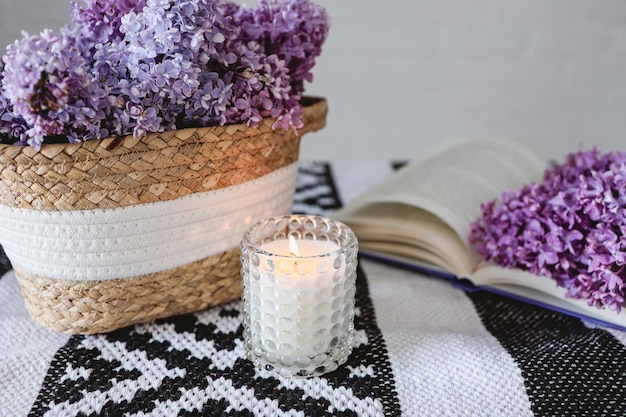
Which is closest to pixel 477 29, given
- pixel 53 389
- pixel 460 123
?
pixel 460 123

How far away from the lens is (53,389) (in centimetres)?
58

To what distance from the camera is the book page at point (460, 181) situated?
0.84 m

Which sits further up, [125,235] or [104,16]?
[104,16]

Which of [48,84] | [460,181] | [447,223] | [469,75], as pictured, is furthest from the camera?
[469,75]

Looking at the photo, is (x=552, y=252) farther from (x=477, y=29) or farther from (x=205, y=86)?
(x=477, y=29)

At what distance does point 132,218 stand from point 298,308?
0.20 m

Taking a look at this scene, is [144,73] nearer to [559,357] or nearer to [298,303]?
[298,303]

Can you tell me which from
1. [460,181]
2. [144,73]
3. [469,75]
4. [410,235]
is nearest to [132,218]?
[144,73]

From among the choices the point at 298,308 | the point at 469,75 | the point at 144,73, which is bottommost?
the point at 469,75

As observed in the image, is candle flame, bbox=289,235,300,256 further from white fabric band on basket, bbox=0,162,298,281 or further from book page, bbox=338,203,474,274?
book page, bbox=338,203,474,274

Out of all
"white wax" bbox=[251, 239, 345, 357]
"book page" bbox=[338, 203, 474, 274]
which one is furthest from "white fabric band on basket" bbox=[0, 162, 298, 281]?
"book page" bbox=[338, 203, 474, 274]

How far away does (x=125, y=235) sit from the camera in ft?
2.08

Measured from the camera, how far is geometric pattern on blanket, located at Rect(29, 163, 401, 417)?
0.56m

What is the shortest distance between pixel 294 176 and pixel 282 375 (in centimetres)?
28
